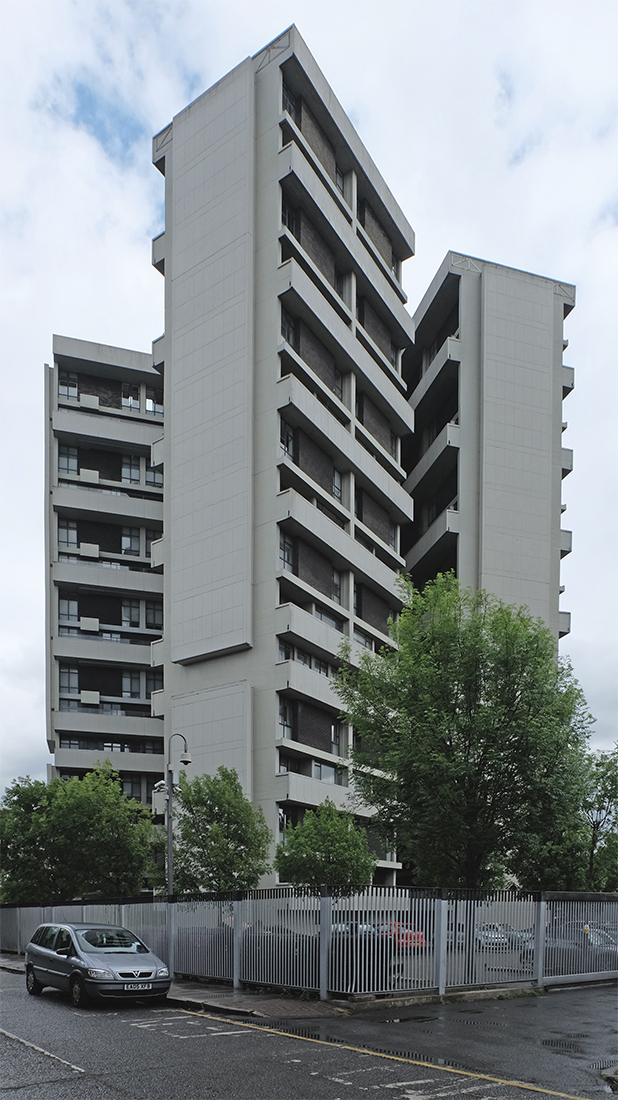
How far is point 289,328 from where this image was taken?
2009 inches

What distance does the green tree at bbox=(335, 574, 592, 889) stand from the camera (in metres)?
24.2

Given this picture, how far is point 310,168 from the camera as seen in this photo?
168 feet

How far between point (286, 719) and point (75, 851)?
1160 centimetres

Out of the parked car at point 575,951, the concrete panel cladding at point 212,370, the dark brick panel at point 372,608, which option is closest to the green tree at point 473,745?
the parked car at point 575,951

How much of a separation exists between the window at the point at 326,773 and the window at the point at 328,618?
23.7ft

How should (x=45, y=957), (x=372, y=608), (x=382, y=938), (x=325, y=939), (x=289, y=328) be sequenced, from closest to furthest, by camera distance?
(x=382, y=938)
(x=325, y=939)
(x=45, y=957)
(x=289, y=328)
(x=372, y=608)

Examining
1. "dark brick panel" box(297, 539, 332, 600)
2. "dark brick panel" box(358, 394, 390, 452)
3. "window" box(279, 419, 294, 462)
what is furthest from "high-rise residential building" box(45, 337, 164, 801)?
"window" box(279, 419, 294, 462)

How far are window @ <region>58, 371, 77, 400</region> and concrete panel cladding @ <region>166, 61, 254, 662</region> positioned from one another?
19.6m

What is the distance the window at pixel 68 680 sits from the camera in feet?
218

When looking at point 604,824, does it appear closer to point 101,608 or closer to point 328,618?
point 328,618

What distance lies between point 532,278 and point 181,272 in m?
25.5

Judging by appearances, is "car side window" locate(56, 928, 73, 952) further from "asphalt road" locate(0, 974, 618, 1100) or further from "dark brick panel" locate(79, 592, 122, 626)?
"dark brick panel" locate(79, 592, 122, 626)

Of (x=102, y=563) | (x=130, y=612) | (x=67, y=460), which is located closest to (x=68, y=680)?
(x=130, y=612)

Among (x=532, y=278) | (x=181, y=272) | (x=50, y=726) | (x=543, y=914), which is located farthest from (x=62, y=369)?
(x=543, y=914)
